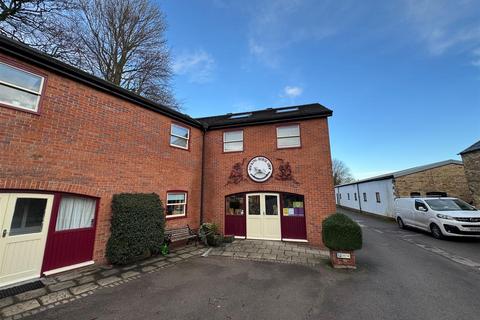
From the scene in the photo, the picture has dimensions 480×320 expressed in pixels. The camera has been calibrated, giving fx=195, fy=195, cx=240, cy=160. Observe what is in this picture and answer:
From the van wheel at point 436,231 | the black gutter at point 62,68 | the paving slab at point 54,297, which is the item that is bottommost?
the paving slab at point 54,297

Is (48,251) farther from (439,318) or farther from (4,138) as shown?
(439,318)

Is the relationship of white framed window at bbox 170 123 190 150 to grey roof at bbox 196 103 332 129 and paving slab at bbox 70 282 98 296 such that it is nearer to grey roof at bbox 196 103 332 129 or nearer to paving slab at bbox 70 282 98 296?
grey roof at bbox 196 103 332 129

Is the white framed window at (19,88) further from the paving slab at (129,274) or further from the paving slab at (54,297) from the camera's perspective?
the paving slab at (129,274)

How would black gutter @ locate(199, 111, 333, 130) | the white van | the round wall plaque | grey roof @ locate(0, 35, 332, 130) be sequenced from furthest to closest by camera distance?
the round wall plaque
black gutter @ locate(199, 111, 333, 130)
the white van
grey roof @ locate(0, 35, 332, 130)

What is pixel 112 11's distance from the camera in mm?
13164

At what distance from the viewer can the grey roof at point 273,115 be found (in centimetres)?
976

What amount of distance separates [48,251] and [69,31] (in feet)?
35.7

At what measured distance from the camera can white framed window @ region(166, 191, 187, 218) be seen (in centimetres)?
888

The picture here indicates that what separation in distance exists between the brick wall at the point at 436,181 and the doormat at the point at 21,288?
22.1 metres

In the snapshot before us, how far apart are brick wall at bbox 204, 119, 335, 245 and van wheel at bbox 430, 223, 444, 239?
631 cm

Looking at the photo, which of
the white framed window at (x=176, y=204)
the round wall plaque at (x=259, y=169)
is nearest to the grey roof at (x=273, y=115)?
the round wall plaque at (x=259, y=169)

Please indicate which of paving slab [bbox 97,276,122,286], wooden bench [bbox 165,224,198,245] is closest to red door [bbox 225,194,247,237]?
wooden bench [bbox 165,224,198,245]

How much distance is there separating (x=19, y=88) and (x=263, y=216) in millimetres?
9786

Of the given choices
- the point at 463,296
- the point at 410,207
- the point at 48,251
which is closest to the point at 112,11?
the point at 48,251
